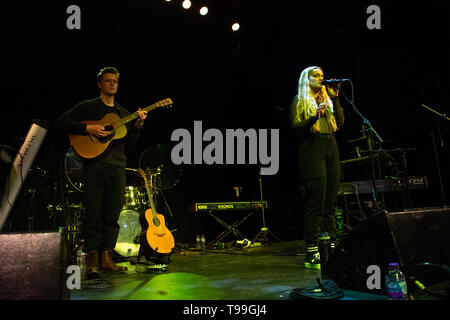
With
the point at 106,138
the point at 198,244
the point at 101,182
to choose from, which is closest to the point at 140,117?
the point at 106,138

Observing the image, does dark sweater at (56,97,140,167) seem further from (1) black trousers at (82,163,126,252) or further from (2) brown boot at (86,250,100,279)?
(2) brown boot at (86,250,100,279)

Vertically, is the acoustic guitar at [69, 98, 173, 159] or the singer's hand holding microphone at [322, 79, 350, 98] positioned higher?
the singer's hand holding microphone at [322, 79, 350, 98]

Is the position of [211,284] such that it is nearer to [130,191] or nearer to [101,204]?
[101,204]

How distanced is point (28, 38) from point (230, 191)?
14.4 ft

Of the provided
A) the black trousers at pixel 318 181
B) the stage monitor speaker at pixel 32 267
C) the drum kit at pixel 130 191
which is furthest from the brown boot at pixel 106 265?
the black trousers at pixel 318 181

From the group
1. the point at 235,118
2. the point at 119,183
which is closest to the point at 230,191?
the point at 235,118

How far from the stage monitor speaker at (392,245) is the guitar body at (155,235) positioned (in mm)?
2418

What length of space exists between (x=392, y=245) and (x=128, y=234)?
4007mm

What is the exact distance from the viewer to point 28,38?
4820 millimetres

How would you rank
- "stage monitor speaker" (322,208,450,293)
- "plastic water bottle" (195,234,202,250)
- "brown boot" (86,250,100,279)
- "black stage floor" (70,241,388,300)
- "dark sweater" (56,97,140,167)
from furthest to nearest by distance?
1. "plastic water bottle" (195,234,202,250)
2. "dark sweater" (56,97,140,167)
3. "brown boot" (86,250,100,279)
4. "black stage floor" (70,241,388,300)
5. "stage monitor speaker" (322,208,450,293)

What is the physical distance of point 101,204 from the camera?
3.45 m

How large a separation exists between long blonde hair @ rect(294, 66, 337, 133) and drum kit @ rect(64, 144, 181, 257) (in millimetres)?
2711

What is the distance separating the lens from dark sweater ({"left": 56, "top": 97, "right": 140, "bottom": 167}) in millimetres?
3404

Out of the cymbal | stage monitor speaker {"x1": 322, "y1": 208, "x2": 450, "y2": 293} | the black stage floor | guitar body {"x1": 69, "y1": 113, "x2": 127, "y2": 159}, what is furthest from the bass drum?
stage monitor speaker {"x1": 322, "y1": 208, "x2": 450, "y2": 293}
